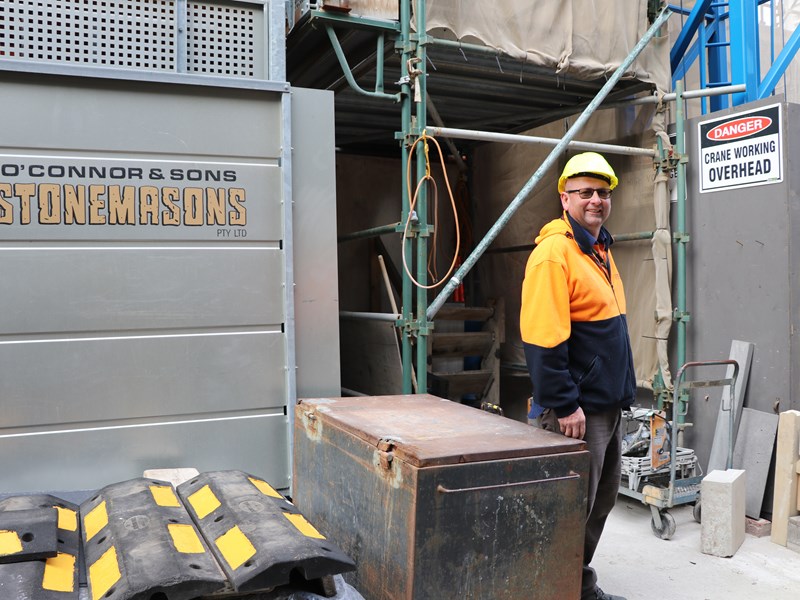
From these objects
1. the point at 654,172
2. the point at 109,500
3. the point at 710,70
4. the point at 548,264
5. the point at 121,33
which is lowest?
the point at 109,500

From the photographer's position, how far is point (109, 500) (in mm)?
2580

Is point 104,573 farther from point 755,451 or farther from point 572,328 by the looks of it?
point 755,451

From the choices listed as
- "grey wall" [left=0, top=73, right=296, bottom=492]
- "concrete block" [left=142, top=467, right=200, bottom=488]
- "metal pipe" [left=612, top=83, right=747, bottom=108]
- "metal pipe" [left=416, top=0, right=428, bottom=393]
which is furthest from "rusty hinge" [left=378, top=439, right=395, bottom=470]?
"metal pipe" [left=612, top=83, right=747, bottom=108]

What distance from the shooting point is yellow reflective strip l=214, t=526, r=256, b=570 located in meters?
2.08

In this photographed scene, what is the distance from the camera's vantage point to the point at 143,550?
6.77 feet

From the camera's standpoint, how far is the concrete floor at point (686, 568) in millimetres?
3781

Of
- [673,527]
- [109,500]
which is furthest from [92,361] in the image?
[673,527]

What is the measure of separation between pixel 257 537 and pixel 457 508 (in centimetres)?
66

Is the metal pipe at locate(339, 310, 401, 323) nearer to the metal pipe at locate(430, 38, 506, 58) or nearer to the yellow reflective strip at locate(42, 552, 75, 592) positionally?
the metal pipe at locate(430, 38, 506, 58)

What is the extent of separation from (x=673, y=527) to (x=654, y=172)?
2825 millimetres

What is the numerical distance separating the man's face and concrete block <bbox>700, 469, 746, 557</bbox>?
2.12 m

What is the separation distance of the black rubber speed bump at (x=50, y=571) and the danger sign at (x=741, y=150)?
482 cm

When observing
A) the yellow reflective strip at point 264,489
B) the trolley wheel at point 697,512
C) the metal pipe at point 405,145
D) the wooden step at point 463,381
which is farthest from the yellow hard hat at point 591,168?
the wooden step at point 463,381

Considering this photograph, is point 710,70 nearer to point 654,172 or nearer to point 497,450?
point 654,172
